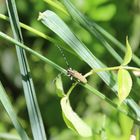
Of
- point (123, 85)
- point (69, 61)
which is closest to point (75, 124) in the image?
point (123, 85)

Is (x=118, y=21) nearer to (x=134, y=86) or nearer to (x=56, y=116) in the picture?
(x=56, y=116)

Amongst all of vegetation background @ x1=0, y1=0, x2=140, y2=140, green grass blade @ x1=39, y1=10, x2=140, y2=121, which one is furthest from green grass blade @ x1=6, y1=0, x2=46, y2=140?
vegetation background @ x1=0, y1=0, x2=140, y2=140

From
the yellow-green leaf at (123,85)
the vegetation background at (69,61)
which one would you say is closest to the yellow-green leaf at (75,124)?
the yellow-green leaf at (123,85)

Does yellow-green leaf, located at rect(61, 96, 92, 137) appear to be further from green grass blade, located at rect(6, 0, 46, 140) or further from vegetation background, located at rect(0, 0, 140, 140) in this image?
vegetation background, located at rect(0, 0, 140, 140)

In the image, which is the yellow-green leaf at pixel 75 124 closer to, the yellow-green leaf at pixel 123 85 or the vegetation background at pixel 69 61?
the yellow-green leaf at pixel 123 85

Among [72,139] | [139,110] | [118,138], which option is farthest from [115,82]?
[72,139]
